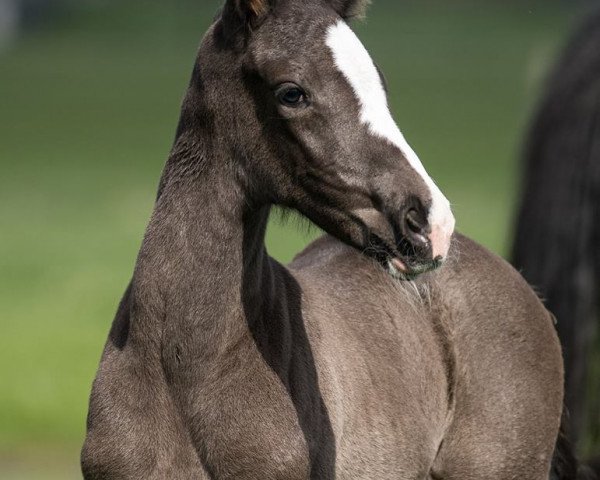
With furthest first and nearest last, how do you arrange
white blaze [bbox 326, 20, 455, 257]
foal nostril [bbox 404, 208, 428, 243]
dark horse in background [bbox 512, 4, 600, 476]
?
dark horse in background [bbox 512, 4, 600, 476] < white blaze [bbox 326, 20, 455, 257] < foal nostril [bbox 404, 208, 428, 243]

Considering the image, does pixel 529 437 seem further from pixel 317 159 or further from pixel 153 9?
pixel 153 9

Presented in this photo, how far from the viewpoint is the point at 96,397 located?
15.7ft

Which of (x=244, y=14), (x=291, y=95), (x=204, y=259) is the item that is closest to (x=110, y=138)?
(x=204, y=259)

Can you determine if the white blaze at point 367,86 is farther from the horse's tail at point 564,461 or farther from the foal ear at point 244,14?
the horse's tail at point 564,461

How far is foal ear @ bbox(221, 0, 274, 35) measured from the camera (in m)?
4.57

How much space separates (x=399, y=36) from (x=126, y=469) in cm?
4015

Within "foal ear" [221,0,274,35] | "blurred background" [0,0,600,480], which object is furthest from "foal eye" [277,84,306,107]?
"blurred background" [0,0,600,480]

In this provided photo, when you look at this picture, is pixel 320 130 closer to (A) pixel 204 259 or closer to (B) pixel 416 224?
(B) pixel 416 224

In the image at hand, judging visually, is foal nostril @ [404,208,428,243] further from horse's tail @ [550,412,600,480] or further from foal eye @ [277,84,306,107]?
horse's tail @ [550,412,600,480]

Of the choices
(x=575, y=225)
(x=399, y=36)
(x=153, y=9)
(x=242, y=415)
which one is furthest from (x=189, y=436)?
(x=153, y=9)

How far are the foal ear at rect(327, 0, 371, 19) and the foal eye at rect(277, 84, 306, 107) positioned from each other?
371 millimetres

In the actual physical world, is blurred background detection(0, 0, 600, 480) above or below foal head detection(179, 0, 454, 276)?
below

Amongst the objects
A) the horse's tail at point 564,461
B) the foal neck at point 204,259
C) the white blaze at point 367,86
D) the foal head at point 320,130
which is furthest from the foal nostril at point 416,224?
the horse's tail at point 564,461

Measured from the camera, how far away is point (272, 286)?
495cm
